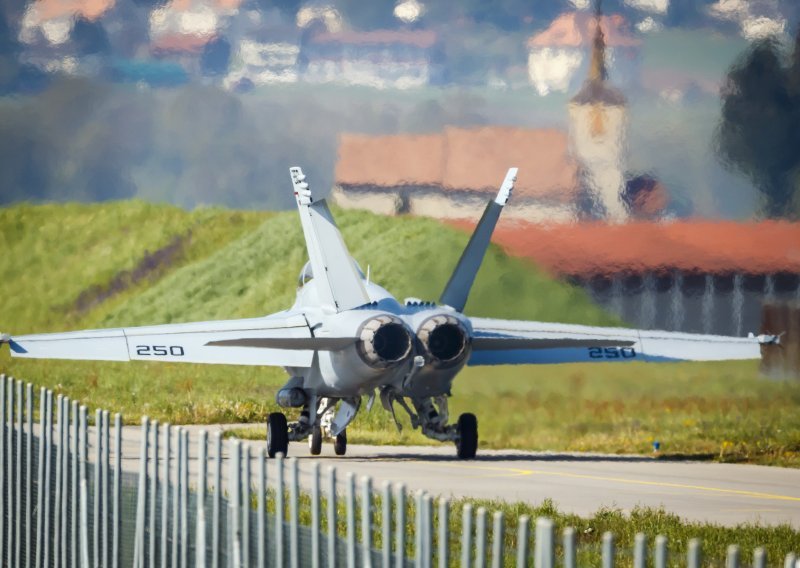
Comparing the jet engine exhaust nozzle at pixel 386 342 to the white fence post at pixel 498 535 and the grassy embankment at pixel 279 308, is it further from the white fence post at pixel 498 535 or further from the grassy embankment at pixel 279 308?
the white fence post at pixel 498 535

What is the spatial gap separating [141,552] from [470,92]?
28.6 m

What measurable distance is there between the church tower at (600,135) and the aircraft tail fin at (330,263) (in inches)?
302

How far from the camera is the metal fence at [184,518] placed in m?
6.93

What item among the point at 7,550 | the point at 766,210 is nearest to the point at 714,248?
the point at 766,210

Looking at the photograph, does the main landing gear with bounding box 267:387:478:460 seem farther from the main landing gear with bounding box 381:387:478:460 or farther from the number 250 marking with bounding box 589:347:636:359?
the number 250 marking with bounding box 589:347:636:359

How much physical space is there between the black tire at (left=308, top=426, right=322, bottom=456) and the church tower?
23.9 ft

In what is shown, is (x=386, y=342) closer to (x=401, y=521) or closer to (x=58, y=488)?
(x=58, y=488)

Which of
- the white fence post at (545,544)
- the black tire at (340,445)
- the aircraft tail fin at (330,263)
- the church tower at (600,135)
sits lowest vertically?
the white fence post at (545,544)

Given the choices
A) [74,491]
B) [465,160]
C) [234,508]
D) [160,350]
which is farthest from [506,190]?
[234,508]

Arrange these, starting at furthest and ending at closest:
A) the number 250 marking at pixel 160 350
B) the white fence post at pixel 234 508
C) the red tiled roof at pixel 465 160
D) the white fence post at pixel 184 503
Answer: the red tiled roof at pixel 465 160, the number 250 marking at pixel 160 350, the white fence post at pixel 184 503, the white fence post at pixel 234 508

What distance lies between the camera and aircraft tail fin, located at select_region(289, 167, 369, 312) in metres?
23.7

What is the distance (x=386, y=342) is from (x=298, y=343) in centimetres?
119

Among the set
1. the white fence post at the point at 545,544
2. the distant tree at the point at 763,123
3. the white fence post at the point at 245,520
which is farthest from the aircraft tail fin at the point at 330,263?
the white fence post at the point at 545,544

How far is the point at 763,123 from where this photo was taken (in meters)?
30.5
